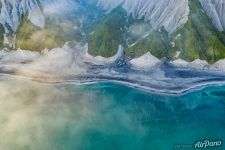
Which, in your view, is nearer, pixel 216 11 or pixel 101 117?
pixel 101 117

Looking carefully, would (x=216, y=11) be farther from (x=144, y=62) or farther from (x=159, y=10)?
(x=144, y=62)

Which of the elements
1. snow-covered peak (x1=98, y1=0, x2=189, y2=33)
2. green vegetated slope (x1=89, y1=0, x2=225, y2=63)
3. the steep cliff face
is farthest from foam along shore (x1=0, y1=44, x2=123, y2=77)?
the steep cliff face

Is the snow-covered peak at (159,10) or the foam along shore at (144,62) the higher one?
the snow-covered peak at (159,10)

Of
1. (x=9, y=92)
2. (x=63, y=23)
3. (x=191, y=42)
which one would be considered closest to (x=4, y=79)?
(x=9, y=92)

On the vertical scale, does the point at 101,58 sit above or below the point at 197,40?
below

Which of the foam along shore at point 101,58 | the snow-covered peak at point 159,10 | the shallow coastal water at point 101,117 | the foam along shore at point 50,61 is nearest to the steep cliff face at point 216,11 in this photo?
the snow-covered peak at point 159,10

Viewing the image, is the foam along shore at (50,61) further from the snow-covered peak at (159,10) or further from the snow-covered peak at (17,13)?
the snow-covered peak at (159,10)

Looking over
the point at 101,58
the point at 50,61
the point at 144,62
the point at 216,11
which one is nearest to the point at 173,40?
the point at 144,62

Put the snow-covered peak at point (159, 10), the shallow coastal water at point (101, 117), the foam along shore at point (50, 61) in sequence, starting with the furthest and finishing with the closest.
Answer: the snow-covered peak at point (159, 10), the foam along shore at point (50, 61), the shallow coastal water at point (101, 117)
